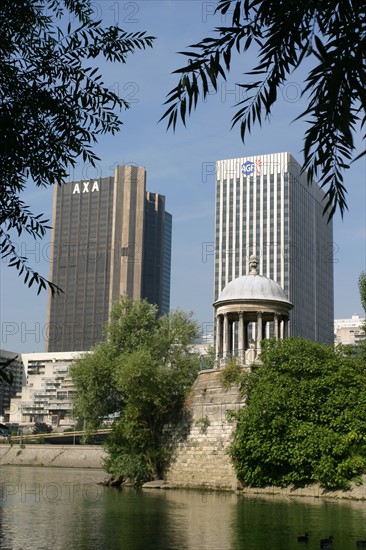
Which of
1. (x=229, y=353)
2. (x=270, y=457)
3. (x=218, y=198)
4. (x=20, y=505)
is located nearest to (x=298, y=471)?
(x=270, y=457)

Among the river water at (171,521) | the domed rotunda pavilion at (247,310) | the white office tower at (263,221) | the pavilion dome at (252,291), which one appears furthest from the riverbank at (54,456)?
the white office tower at (263,221)

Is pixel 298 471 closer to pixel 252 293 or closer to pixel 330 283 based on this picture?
pixel 252 293

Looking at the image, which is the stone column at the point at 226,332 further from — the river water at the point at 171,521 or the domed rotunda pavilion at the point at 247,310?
the river water at the point at 171,521

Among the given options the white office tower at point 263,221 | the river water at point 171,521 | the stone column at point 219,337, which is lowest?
the river water at point 171,521

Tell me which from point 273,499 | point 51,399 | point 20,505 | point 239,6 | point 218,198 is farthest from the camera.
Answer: point 51,399

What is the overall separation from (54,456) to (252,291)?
2064 inches

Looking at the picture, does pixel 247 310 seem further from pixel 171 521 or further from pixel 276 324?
pixel 171 521

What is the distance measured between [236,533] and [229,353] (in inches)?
885

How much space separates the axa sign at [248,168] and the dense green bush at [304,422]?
122387 millimetres

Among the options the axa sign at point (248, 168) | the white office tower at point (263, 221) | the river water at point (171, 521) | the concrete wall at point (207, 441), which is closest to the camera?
the river water at point (171, 521)

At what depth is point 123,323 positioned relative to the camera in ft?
→ 165

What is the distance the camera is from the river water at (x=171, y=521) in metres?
22.5

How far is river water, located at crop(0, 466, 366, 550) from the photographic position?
22516 mm

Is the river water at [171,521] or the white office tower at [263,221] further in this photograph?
the white office tower at [263,221]
